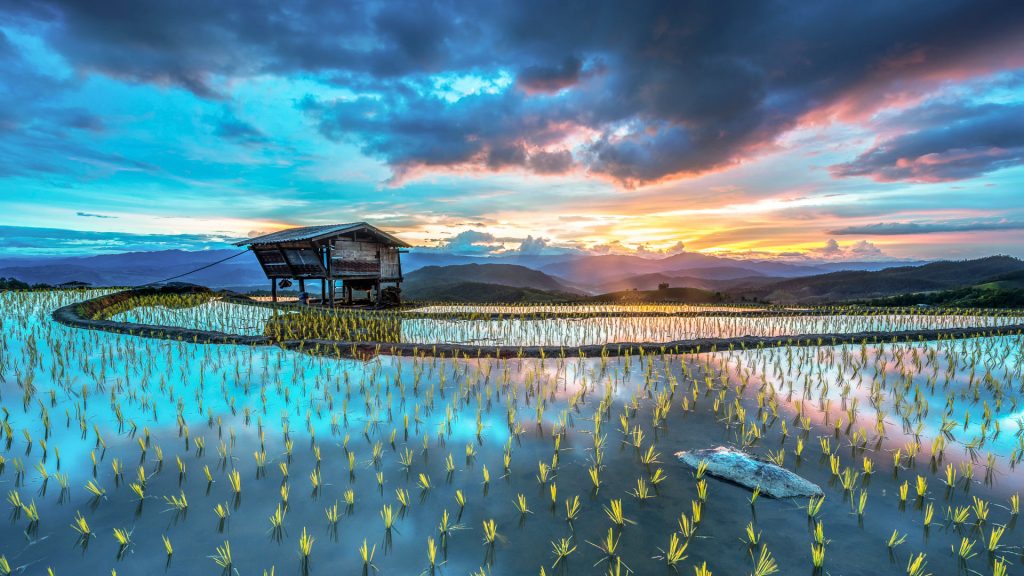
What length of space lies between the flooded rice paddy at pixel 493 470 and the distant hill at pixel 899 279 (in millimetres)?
47330

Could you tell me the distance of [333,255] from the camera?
1788 cm

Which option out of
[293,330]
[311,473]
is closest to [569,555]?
[311,473]

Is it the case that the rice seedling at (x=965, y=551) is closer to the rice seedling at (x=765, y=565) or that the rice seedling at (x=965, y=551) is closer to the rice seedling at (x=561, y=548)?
the rice seedling at (x=765, y=565)

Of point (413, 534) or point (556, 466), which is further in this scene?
point (556, 466)

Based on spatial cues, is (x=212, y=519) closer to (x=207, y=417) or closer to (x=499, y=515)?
(x=499, y=515)

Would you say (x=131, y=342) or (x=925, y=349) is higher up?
(x=131, y=342)

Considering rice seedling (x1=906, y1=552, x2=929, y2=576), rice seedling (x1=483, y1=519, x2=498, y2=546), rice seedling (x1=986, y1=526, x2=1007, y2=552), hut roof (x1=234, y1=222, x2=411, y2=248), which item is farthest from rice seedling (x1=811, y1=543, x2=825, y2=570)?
hut roof (x1=234, y1=222, x2=411, y2=248)

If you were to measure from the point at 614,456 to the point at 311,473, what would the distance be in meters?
3.21

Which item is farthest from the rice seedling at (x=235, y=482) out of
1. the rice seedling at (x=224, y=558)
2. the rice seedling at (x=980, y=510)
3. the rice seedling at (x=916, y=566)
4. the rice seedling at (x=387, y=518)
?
the rice seedling at (x=980, y=510)

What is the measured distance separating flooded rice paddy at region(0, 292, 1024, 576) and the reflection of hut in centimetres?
974

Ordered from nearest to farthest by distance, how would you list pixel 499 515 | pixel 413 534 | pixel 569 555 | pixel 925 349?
pixel 569 555 < pixel 413 534 < pixel 499 515 < pixel 925 349

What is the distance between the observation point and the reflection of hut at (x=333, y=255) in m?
17.6

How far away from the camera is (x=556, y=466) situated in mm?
4391

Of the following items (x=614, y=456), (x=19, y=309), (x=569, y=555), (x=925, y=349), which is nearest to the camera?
(x=569, y=555)
